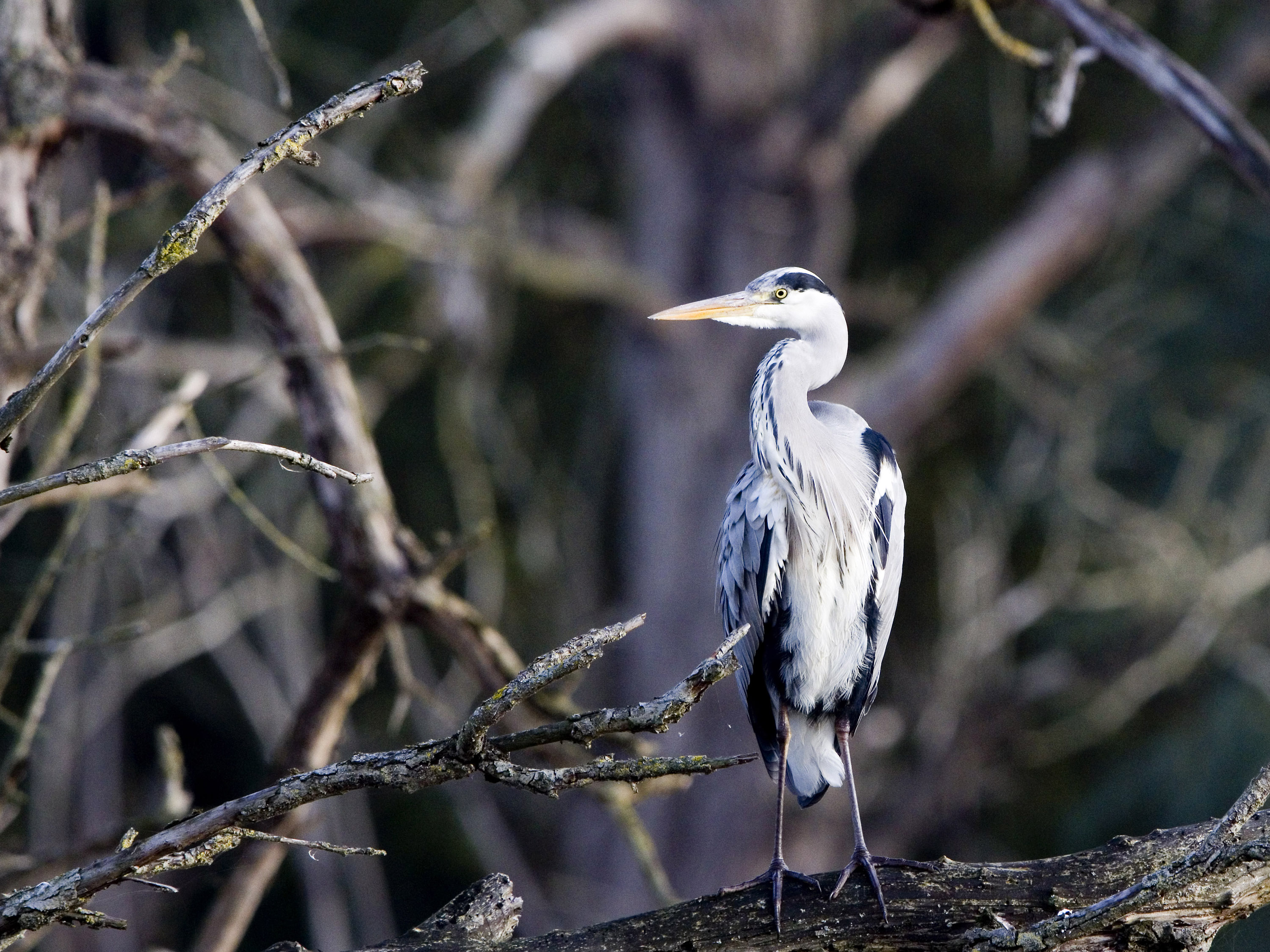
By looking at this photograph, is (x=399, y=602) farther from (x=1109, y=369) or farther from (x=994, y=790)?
(x=994, y=790)

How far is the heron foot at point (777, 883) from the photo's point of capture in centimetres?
217

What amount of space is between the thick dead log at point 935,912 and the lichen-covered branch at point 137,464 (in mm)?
→ 807

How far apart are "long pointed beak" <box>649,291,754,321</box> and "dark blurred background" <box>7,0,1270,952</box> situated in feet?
7.60

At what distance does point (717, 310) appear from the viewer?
3.05 m

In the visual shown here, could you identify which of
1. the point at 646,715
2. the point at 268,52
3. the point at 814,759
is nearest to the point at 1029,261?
the point at 814,759

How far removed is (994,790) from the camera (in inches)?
329

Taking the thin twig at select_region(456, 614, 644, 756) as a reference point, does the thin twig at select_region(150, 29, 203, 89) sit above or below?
above

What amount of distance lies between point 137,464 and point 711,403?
19.6 feet

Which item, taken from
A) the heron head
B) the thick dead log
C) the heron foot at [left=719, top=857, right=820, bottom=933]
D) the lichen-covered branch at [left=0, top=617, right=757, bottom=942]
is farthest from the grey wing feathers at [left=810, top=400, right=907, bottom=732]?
the lichen-covered branch at [left=0, top=617, right=757, bottom=942]

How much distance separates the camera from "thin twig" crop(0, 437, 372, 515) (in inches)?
57.7

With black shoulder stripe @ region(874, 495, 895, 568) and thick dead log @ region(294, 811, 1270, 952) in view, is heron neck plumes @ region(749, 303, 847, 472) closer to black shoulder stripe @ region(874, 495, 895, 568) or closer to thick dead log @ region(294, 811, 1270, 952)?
black shoulder stripe @ region(874, 495, 895, 568)

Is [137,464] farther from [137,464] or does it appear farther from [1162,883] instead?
[1162,883]

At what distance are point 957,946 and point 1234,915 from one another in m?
0.43

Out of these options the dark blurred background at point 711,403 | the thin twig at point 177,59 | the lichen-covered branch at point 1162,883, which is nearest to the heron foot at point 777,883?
the lichen-covered branch at point 1162,883
